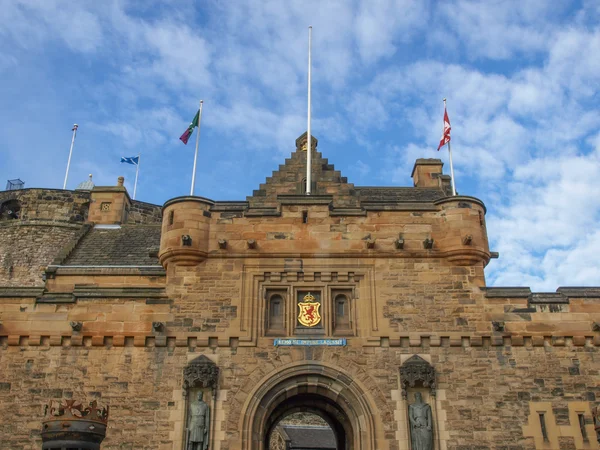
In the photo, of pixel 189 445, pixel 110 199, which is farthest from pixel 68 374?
pixel 110 199

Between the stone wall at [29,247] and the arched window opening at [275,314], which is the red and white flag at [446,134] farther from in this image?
the stone wall at [29,247]

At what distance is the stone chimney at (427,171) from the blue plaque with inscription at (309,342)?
13.1m

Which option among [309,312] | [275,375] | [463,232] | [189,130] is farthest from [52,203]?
[463,232]

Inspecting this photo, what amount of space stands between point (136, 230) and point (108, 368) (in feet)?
29.2

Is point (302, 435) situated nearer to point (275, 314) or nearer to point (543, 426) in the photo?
point (275, 314)

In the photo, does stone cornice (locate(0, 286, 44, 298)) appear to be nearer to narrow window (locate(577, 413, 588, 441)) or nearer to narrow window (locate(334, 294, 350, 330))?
narrow window (locate(334, 294, 350, 330))

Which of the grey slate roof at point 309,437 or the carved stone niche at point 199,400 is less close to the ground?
the grey slate roof at point 309,437

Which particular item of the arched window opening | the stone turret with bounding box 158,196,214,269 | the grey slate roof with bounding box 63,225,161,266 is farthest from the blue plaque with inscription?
the grey slate roof with bounding box 63,225,161,266

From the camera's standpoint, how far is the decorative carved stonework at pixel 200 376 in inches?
648

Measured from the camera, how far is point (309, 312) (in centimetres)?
1762

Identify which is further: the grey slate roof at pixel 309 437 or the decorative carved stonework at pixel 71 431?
the grey slate roof at pixel 309 437

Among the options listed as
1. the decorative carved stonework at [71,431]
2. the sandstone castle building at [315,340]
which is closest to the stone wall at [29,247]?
the sandstone castle building at [315,340]

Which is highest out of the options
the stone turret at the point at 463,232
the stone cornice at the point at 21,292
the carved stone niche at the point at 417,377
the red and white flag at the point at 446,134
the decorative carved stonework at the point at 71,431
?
the red and white flag at the point at 446,134

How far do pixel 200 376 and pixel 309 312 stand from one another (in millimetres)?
3423
